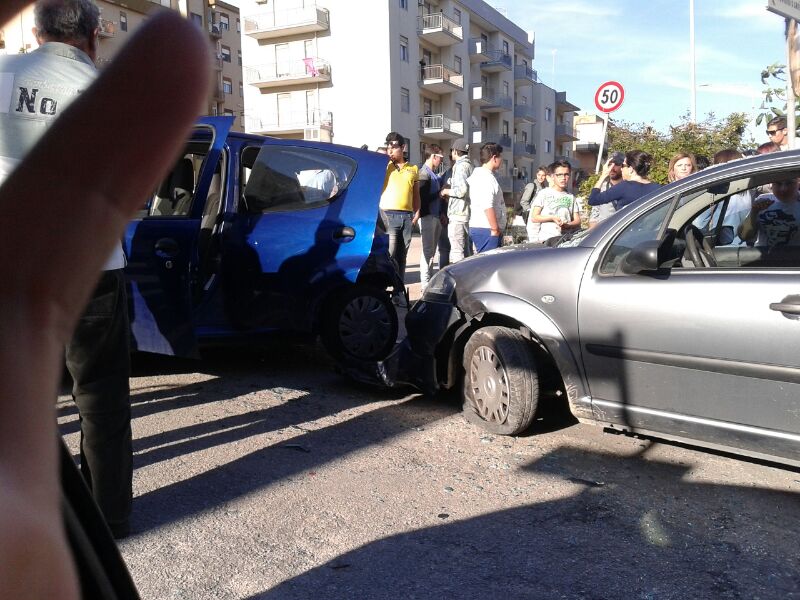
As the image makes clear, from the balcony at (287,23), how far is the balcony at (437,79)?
698 centimetres

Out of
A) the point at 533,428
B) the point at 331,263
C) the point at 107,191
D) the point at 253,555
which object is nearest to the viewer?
the point at 107,191

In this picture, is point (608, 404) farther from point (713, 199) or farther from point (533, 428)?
point (713, 199)

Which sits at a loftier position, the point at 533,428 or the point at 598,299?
the point at 598,299

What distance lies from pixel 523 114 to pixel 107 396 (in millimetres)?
61455

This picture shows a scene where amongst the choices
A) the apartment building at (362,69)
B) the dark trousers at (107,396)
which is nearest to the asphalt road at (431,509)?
the dark trousers at (107,396)

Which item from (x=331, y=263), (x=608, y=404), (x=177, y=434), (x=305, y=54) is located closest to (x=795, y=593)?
(x=608, y=404)

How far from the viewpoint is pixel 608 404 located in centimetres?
394

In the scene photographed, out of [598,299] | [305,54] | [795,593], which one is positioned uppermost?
[305,54]

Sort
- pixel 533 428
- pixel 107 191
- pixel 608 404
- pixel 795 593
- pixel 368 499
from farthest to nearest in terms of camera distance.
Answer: pixel 533 428 → pixel 608 404 → pixel 368 499 → pixel 795 593 → pixel 107 191

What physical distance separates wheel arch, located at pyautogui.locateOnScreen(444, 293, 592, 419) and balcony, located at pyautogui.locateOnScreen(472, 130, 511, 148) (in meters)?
50.0

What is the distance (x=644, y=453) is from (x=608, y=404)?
488 mm

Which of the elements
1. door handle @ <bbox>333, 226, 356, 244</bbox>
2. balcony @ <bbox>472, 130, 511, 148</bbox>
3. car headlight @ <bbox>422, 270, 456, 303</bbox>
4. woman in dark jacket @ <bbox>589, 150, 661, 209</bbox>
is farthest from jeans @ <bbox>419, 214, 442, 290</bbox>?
balcony @ <bbox>472, 130, 511, 148</bbox>

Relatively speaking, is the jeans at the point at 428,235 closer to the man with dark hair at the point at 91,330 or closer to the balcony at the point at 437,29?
the man with dark hair at the point at 91,330

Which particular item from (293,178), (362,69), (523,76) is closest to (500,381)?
(293,178)
